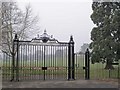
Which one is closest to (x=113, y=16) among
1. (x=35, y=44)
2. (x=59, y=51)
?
(x=59, y=51)

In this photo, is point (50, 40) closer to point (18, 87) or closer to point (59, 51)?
point (59, 51)

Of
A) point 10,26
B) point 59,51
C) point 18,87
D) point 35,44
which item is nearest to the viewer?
point 18,87

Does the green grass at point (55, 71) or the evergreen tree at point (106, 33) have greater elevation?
the evergreen tree at point (106, 33)

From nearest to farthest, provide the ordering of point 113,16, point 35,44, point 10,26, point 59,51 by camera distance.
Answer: point 35,44
point 59,51
point 113,16
point 10,26

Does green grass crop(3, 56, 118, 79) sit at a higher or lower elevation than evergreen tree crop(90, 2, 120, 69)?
lower

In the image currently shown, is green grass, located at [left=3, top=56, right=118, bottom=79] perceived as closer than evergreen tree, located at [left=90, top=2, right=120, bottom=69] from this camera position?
Yes

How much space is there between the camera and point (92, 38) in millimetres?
18406

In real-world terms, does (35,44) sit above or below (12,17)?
below

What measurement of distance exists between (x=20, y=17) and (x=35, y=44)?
5985mm

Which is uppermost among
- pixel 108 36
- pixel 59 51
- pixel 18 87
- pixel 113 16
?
pixel 113 16

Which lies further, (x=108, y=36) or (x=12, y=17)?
(x=12, y=17)

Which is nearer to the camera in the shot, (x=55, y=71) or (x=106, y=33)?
(x=55, y=71)

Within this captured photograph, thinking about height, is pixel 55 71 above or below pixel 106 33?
below

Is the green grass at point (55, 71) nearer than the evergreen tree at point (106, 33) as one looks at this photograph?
Yes
